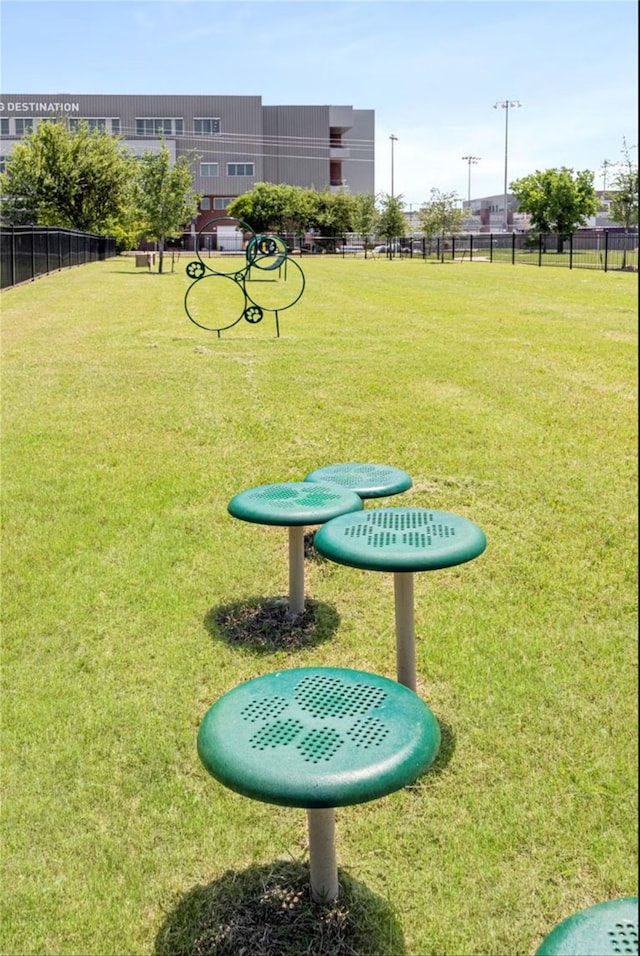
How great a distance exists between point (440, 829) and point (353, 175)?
96088mm

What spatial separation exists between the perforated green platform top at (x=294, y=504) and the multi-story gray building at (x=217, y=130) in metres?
80.6

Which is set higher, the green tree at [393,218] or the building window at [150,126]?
the building window at [150,126]

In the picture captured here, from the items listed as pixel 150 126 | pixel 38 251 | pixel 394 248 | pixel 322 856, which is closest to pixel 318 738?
pixel 322 856

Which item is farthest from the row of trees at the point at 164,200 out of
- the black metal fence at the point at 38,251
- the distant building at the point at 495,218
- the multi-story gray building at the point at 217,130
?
the distant building at the point at 495,218

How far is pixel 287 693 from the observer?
2.87 metres

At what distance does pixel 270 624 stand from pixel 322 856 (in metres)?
2.04

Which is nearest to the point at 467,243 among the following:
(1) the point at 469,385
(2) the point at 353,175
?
(2) the point at 353,175

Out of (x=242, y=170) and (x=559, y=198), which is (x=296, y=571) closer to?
(x=559, y=198)

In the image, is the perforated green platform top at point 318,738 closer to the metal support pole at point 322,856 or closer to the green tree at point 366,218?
the metal support pole at point 322,856

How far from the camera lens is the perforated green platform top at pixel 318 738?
7.84 feet

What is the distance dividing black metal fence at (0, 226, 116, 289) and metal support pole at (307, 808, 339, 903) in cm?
2349

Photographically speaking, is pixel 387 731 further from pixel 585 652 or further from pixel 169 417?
pixel 169 417

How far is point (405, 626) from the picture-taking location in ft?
12.1

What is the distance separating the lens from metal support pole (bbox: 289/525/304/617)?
15.1 feet
